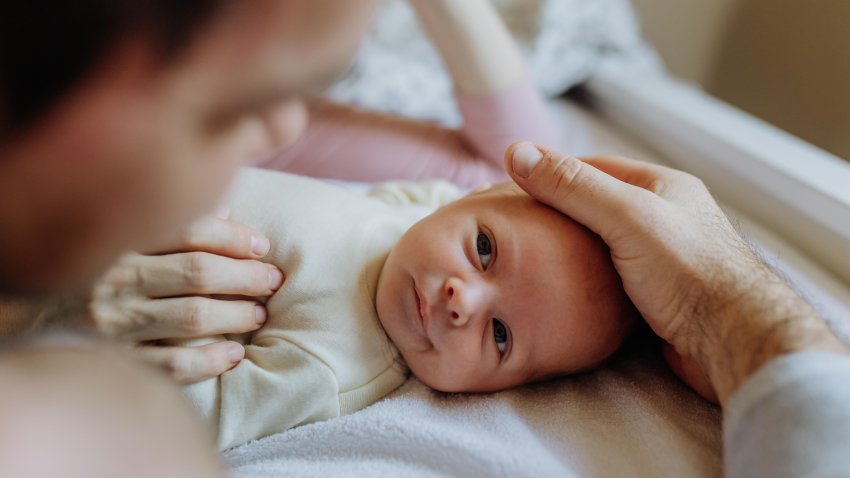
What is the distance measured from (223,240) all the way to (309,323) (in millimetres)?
135

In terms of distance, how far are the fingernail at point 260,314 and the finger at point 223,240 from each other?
2.3 inches

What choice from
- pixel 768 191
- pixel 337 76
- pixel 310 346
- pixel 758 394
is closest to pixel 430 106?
pixel 768 191

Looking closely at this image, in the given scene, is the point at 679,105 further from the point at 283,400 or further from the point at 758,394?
the point at 283,400

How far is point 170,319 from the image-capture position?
2.36ft

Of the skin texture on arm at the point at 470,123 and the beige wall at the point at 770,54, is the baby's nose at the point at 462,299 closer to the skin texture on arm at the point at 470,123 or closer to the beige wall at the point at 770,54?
the skin texture on arm at the point at 470,123

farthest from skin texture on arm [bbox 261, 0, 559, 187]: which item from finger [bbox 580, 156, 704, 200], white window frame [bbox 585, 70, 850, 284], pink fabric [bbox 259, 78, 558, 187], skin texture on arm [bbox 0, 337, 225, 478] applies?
skin texture on arm [bbox 0, 337, 225, 478]

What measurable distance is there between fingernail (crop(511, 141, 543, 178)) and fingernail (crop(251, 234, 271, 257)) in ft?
0.98

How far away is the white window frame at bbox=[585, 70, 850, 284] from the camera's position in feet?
3.13

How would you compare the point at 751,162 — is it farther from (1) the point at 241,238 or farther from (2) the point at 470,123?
(1) the point at 241,238

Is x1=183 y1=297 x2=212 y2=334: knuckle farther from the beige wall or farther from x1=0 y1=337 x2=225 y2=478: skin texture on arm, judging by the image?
the beige wall

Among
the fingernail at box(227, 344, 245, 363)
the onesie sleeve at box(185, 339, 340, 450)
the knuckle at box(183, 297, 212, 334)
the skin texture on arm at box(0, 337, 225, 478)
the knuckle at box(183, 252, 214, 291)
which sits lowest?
the onesie sleeve at box(185, 339, 340, 450)

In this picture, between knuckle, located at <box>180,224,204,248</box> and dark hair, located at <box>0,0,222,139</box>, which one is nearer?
dark hair, located at <box>0,0,222,139</box>

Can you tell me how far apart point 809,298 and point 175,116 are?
73 centimetres

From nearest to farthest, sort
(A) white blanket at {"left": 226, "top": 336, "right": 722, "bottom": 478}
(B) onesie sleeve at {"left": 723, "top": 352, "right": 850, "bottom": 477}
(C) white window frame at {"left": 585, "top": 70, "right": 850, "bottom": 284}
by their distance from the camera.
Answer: (B) onesie sleeve at {"left": 723, "top": 352, "right": 850, "bottom": 477} < (A) white blanket at {"left": 226, "top": 336, "right": 722, "bottom": 478} < (C) white window frame at {"left": 585, "top": 70, "right": 850, "bottom": 284}
